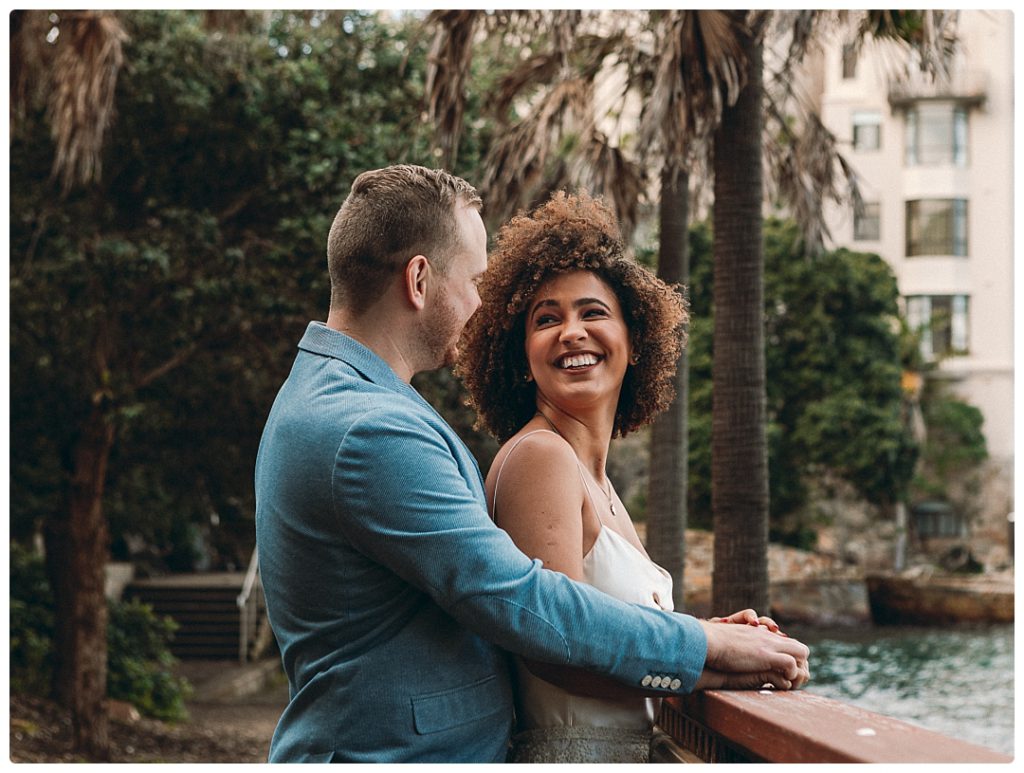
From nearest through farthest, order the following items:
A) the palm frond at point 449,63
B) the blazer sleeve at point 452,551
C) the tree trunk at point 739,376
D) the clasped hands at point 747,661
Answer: the blazer sleeve at point 452,551
the clasped hands at point 747,661
the tree trunk at point 739,376
the palm frond at point 449,63

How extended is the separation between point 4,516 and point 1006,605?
1073 inches

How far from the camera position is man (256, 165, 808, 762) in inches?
72.2

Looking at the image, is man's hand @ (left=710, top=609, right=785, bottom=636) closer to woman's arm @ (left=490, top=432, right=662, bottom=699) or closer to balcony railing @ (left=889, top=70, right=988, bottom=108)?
woman's arm @ (left=490, top=432, right=662, bottom=699)

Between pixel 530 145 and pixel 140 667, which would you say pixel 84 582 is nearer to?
pixel 140 667

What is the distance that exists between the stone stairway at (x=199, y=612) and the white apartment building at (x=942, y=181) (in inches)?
881

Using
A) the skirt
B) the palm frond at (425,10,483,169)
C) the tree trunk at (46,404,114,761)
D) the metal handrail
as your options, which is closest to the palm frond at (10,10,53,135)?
the tree trunk at (46,404,114,761)

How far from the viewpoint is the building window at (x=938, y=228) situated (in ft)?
117

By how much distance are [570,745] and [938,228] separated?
36858mm

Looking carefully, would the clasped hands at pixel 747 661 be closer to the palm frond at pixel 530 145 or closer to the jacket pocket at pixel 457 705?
the jacket pocket at pixel 457 705

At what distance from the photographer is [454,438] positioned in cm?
201

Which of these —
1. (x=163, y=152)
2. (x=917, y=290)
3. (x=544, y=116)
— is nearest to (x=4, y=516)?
(x=544, y=116)

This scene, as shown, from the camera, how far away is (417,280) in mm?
2139

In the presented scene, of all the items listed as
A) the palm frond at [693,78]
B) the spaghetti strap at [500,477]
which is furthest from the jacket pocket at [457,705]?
the palm frond at [693,78]

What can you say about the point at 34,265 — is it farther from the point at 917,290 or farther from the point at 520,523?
the point at 917,290
